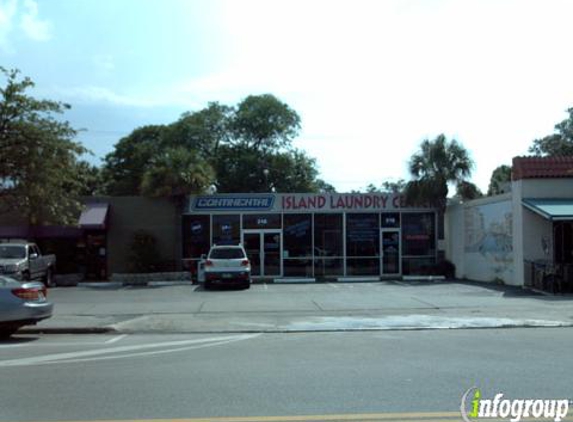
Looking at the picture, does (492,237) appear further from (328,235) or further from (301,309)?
(301,309)

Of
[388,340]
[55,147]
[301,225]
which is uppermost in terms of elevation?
[55,147]

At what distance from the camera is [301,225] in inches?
1228

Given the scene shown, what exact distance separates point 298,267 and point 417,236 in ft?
19.6

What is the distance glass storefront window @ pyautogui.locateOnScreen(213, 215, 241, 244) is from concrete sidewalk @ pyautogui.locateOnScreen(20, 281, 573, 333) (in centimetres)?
549

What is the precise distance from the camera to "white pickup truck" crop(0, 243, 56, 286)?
23078 millimetres

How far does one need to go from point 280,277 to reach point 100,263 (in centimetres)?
866

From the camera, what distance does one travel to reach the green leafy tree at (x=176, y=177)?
29.9 m

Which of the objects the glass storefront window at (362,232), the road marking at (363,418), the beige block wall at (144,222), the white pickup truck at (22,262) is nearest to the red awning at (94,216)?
the beige block wall at (144,222)

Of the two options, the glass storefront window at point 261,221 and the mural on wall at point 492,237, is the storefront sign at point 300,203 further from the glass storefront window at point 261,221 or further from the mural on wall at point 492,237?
the mural on wall at point 492,237

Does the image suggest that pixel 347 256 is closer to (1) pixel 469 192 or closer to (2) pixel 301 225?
(2) pixel 301 225

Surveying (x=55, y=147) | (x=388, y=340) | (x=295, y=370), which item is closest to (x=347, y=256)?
(x=55, y=147)

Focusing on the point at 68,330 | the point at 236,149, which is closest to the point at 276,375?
the point at 68,330

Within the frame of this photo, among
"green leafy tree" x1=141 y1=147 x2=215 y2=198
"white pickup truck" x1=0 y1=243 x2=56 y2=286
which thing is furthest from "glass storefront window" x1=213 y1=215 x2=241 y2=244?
"white pickup truck" x1=0 y1=243 x2=56 y2=286

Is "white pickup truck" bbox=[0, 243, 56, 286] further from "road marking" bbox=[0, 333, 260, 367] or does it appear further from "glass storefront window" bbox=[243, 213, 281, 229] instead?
"road marking" bbox=[0, 333, 260, 367]
